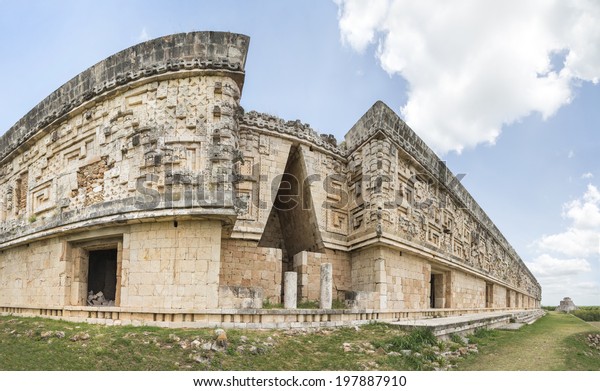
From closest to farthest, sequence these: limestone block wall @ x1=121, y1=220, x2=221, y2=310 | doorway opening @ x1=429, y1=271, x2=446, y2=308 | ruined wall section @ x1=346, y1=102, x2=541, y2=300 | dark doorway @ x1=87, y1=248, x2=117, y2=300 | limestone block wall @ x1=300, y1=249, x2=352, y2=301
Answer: limestone block wall @ x1=121, y1=220, x2=221, y2=310, limestone block wall @ x1=300, y1=249, x2=352, y2=301, ruined wall section @ x1=346, y1=102, x2=541, y2=300, dark doorway @ x1=87, y1=248, x2=117, y2=300, doorway opening @ x1=429, y1=271, x2=446, y2=308

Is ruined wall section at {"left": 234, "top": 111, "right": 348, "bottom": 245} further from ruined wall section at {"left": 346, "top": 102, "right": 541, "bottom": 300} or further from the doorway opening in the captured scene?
the doorway opening

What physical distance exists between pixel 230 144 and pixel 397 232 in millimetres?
5512

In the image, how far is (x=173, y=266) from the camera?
872 centimetres

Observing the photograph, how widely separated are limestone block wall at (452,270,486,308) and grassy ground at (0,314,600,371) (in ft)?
24.0

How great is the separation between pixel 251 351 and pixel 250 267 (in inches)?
163

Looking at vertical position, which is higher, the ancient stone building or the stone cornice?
the stone cornice

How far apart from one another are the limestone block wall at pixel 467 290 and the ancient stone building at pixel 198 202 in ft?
6.74

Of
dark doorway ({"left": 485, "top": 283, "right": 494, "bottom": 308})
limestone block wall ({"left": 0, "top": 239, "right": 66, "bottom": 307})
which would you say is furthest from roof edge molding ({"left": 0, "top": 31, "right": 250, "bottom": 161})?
dark doorway ({"left": 485, "top": 283, "right": 494, "bottom": 308})

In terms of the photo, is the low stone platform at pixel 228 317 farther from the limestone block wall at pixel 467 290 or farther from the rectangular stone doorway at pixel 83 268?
the limestone block wall at pixel 467 290

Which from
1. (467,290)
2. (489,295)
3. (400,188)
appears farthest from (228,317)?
(489,295)

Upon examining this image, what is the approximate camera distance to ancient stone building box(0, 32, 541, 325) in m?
8.85

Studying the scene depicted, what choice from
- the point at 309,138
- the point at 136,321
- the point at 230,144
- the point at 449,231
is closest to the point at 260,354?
the point at 136,321

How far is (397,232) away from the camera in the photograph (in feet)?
40.5

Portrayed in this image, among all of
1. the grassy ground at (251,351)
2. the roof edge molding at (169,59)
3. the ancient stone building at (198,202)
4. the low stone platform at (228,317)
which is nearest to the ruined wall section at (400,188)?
the ancient stone building at (198,202)
